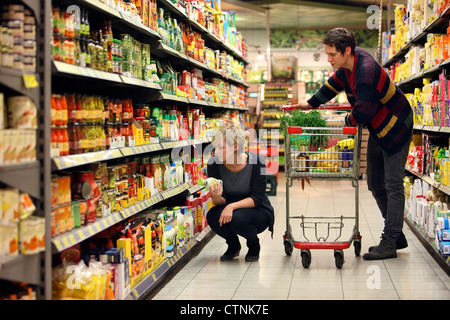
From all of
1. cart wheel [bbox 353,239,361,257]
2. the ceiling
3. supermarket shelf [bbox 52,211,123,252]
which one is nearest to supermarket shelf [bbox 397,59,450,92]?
cart wheel [bbox 353,239,361,257]

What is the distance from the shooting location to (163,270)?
398 centimetres

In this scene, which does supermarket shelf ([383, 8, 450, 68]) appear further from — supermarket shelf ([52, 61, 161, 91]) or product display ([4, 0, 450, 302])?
supermarket shelf ([52, 61, 161, 91])

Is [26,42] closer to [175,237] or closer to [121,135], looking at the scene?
[121,135]

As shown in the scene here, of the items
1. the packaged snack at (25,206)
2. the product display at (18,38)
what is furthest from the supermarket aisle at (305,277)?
the product display at (18,38)

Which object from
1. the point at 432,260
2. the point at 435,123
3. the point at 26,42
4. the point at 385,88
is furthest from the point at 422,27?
the point at 26,42

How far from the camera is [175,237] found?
4480 mm

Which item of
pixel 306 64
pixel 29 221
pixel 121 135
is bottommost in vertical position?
pixel 29 221

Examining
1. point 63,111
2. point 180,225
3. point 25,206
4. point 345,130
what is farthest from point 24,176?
point 345,130

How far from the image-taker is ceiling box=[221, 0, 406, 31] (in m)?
14.7

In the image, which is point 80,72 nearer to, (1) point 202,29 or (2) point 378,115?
(2) point 378,115

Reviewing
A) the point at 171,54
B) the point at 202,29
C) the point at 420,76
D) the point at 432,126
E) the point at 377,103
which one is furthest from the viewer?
the point at 420,76

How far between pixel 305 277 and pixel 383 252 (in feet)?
3.04

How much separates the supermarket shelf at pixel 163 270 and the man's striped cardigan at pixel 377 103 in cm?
174

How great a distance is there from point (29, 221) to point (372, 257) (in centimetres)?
319
